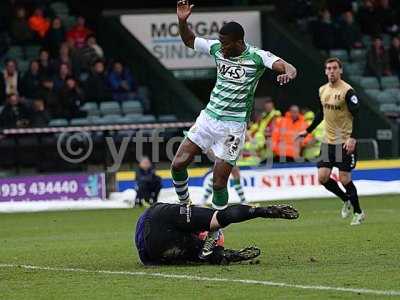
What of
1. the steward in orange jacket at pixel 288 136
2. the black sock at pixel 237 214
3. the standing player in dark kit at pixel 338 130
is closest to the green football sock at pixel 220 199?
the black sock at pixel 237 214

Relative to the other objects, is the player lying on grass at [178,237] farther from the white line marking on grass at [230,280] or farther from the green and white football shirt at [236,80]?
the green and white football shirt at [236,80]

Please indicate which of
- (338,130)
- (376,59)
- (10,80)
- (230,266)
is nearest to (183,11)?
(230,266)

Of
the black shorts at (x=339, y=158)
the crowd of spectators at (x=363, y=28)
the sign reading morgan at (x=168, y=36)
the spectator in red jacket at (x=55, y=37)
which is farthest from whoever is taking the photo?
the crowd of spectators at (x=363, y=28)

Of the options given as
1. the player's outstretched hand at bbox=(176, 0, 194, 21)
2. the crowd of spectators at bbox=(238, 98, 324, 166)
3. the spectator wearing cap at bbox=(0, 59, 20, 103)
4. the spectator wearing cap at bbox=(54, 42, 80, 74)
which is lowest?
the crowd of spectators at bbox=(238, 98, 324, 166)

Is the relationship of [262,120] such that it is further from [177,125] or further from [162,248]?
[162,248]

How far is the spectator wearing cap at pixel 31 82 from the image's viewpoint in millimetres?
25422

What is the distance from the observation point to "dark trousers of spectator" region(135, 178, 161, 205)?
22.0 meters

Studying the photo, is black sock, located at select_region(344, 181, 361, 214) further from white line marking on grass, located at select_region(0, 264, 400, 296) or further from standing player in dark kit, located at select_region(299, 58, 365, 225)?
white line marking on grass, located at select_region(0, 264, 400, 296)

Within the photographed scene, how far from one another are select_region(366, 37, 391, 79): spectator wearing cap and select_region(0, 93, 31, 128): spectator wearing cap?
10.0 meters

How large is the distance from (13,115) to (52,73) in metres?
1.99

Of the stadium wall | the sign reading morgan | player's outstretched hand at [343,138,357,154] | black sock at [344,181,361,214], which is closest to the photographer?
player's outstretched hand at [343,138,357,154]

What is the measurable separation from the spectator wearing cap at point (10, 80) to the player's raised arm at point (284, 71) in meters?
14.4

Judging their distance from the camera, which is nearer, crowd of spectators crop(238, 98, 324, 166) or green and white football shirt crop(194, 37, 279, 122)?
green and white football shirt crop(194, 37, 279, 122)

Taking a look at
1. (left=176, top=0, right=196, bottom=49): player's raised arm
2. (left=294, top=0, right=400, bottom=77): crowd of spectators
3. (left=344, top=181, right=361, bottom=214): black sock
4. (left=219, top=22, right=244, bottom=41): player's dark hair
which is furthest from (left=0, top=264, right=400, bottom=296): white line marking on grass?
(left=294, top=0, right=400, bottom=77): crowd of spectators
